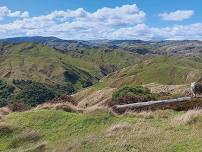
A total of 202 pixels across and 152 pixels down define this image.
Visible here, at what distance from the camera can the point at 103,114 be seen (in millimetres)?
23578

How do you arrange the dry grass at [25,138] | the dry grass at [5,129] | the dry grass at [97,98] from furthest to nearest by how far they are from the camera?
the dry grass at [97,98], the dry grass at [5,129], the dry grass at [25,138]

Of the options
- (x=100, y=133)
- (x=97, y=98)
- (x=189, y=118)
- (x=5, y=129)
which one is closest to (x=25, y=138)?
(x=5, y=129)

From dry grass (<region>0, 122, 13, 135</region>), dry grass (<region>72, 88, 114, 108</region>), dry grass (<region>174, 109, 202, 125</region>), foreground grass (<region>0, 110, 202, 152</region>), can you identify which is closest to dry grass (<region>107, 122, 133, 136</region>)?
foreground grass (<region>0, 110, 202, 152</region>)

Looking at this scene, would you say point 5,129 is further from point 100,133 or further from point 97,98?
point 97,98

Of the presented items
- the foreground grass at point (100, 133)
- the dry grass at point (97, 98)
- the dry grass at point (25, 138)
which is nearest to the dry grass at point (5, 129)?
the foreground grass at point (100, 133)

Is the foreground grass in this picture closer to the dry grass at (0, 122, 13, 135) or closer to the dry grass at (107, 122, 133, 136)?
the dry grass at (107, 122, 133, 136)

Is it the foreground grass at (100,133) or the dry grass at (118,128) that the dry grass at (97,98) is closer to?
the foreground grass at (100,133)

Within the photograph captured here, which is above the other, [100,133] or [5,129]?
[100,133]

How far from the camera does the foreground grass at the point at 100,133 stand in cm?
1602

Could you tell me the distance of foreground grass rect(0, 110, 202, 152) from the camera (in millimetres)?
16016

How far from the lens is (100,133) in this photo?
18828 mm

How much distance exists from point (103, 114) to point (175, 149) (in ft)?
29.8

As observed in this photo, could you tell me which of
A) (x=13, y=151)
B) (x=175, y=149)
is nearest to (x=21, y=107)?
(x=13, y=151)

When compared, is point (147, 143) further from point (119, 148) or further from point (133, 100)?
point (133, 100)
